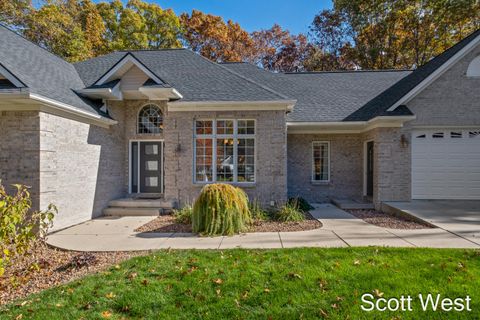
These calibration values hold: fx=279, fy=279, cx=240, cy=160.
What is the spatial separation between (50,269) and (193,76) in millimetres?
8434

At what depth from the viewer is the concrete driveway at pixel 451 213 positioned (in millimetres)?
6715

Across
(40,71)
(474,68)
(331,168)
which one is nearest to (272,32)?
(331,168)

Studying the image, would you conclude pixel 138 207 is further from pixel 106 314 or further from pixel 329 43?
pixel 329 43

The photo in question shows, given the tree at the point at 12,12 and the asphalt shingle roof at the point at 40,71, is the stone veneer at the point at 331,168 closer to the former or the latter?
the asphalt shingle roof at the point at 40,71

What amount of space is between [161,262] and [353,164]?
31.0ft

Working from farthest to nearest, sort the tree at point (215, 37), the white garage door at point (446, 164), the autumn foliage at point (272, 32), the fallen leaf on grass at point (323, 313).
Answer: the tree at point (215, 37) < the autumn foliage at point (272, 32) < the white garage door at point (446, 164) < the fallen leaf on grass at point (323, 313)

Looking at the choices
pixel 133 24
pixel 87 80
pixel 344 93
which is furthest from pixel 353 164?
pixel 133 24

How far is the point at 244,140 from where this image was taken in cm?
984

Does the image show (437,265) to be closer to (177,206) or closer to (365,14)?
(177,206)

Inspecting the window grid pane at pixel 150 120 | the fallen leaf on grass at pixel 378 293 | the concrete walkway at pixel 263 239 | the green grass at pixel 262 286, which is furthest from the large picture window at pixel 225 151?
the fallen leaf on grass at pixel 378 293

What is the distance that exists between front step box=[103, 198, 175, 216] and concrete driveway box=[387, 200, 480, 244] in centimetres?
767

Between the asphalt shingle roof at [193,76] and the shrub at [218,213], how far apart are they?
12.1 feet

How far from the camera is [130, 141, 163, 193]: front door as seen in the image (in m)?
11.0

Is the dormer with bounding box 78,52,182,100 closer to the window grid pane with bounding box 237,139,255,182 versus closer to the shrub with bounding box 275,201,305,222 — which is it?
the window grid pane with bounding box 237,139,255,182
